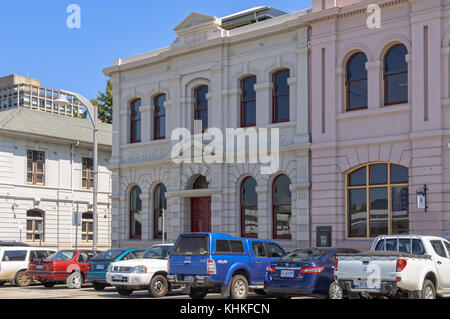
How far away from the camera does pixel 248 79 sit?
3112 centimetres

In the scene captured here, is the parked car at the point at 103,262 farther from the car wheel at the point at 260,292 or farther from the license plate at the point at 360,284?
the license plate at the point at 360,284

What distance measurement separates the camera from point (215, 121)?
31531 mm

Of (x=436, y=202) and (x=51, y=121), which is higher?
(x=51, y=121)

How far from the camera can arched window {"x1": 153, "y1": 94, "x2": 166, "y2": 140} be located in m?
34.5

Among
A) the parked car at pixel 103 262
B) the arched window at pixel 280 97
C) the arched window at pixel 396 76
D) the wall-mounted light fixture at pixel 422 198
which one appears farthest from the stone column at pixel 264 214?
the wall-mounted light fixture at pixel 422 198

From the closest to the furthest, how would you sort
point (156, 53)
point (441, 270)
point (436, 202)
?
point (441, 270)
point (436, 202)
point (156, 53)

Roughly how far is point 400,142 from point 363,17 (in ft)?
16.5

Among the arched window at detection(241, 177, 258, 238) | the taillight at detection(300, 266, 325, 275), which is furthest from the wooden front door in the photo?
the taillight at detection(300, 266, 325, 275)

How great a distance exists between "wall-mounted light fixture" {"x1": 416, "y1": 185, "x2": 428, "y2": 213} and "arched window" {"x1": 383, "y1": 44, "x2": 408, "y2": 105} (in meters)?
3.39

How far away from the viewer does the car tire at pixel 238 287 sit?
18.9 m

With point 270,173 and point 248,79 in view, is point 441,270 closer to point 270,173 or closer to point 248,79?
point 270,173

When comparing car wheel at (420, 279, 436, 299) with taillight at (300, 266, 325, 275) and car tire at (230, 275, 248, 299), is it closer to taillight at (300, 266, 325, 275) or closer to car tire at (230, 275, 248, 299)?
taillight at (300, 266, 325, 275)

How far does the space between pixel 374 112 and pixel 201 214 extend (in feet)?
32.5
